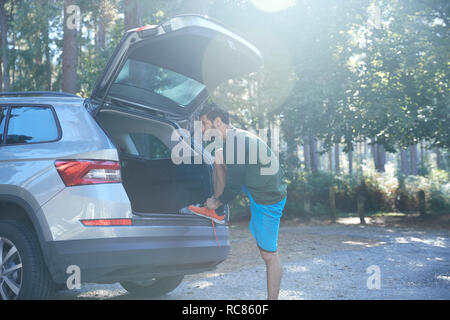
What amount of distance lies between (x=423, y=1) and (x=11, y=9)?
2095cm

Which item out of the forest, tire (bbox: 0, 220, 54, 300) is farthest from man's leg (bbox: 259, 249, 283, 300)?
the forest

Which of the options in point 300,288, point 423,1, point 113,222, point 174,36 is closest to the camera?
point 113,222

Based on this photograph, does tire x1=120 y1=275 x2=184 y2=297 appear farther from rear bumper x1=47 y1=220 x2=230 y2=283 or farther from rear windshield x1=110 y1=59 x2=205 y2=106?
rear windshield x1=110 y1=59 x2=205 y2=106

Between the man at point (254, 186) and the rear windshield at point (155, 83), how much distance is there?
834 mm

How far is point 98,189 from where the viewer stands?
3.82 meters

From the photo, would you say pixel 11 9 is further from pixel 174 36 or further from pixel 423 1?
pixel 174 36

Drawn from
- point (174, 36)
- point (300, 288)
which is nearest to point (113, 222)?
point (174, 36)

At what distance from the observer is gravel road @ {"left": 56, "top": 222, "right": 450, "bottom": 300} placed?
5488 millimetres

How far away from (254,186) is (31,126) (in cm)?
206

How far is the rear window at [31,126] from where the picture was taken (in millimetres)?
4145

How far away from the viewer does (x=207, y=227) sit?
179 inches

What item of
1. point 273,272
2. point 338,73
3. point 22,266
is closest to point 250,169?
point 273,272

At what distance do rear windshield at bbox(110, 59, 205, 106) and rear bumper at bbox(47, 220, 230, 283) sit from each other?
1.49 meters
